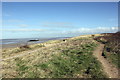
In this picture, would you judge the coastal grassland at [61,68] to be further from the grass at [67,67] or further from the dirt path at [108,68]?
the dirt path at [108,68]

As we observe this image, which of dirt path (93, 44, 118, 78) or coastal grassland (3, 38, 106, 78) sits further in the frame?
coastal grassland (3, 38, 106, 78)

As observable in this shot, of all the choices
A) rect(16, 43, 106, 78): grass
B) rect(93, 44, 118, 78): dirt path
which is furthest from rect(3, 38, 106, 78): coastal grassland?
rect(93, 44, 118, 78): dirt path

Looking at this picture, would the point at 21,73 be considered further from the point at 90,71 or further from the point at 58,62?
the point at 90,71

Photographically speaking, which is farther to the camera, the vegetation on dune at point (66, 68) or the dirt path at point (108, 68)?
the vegetation on dune at point (66, 68)

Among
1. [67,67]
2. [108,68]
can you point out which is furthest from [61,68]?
[108,68]

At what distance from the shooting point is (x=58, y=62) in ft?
67.6

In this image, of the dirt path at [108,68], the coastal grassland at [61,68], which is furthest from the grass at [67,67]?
the dirt path at [108,68]

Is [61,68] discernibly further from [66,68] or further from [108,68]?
[108,68]

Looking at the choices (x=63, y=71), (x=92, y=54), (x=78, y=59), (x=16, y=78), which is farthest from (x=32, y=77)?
(x=92, y=54)

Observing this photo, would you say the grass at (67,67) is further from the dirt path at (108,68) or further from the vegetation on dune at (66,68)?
the dirt path at (108,68)

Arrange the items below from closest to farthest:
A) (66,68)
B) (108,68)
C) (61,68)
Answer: (108,68), (66,68), (61,68)

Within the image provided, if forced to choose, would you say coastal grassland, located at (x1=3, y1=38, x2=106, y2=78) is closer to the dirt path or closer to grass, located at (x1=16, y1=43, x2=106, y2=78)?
grass, located at (x1=16, y1=43, x2=106, y2=78)

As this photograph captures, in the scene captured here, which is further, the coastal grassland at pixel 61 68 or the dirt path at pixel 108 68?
the coastal grassland at pixel 61 68

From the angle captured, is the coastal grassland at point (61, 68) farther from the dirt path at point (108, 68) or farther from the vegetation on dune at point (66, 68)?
the dirt path at point (108, 68)
